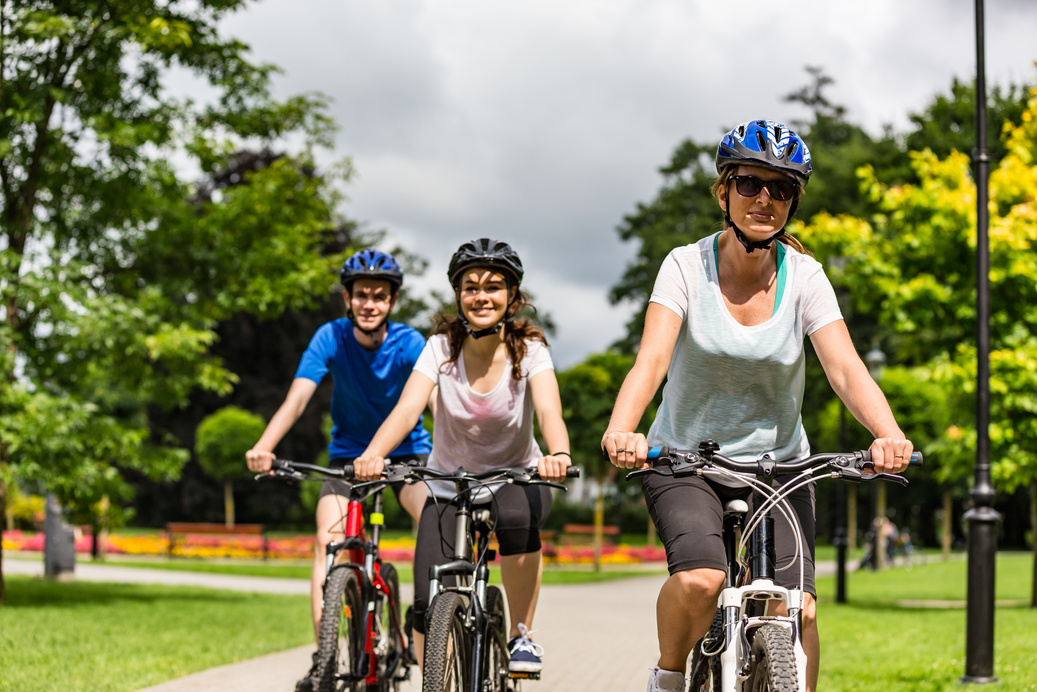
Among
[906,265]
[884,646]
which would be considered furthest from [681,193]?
[884,646]

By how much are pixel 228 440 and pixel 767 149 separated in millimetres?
32148

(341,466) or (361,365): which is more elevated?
(361,365)

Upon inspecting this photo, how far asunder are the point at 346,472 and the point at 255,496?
38.1 m

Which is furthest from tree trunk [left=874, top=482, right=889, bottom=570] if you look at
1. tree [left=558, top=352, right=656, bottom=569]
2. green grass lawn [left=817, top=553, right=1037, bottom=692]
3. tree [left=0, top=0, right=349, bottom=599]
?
tree [left=0, top=0, right=349, bottom=599]

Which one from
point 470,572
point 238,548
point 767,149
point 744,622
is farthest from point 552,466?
point 238,548

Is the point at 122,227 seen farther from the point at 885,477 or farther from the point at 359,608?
the point at 885,477

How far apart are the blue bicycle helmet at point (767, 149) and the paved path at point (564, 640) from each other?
14.5ft

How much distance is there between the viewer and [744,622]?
2.90m

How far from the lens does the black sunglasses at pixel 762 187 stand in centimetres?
327

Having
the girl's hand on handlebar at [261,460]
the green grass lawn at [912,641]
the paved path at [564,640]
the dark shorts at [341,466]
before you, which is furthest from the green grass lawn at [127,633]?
the green grass lawn at [912,641]

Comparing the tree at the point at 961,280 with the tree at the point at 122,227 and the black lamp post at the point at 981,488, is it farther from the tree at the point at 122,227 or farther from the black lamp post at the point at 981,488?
the tree at the point at 122,227

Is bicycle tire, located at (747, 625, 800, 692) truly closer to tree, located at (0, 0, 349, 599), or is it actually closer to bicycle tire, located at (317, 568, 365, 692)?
bicycle tire, located at (317, 568, 365, 692)

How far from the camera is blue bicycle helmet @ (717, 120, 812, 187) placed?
10.5 ft

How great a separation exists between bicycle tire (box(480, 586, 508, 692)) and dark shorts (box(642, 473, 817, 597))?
1.04 m
